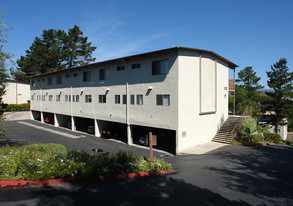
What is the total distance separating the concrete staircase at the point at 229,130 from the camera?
22.8 m

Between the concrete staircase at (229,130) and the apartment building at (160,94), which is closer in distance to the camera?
the apartment building at (160,94)

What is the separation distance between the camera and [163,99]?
63.3 ft

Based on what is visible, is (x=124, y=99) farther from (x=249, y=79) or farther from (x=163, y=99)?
(x=249, y=79)

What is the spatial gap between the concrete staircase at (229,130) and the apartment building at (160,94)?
2.12ft

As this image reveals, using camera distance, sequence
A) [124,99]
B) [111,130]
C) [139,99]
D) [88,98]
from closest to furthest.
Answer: [139,99] < [124,99] < [111,130] < [88,98]

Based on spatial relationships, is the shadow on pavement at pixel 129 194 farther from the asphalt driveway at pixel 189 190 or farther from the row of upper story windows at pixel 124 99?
the row of upper story windows at pixel 124 99

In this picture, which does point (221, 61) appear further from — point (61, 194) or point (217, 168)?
point (61, 194)

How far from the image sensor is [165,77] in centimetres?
1905

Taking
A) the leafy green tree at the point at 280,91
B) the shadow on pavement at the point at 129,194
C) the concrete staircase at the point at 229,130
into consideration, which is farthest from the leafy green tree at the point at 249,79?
the shadow on pavement at the point at 129,194

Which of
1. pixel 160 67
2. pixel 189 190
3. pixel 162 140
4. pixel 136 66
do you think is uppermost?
pixel 136 66

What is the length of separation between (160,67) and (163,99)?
10.6 feet

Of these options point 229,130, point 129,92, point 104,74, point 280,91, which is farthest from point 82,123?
point 280,91

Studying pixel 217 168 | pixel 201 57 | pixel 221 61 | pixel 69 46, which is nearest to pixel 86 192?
pixel 217 168

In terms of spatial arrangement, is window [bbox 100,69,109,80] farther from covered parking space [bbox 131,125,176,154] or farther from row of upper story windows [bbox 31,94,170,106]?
covered parking space [bbox 131,125,176,154]
